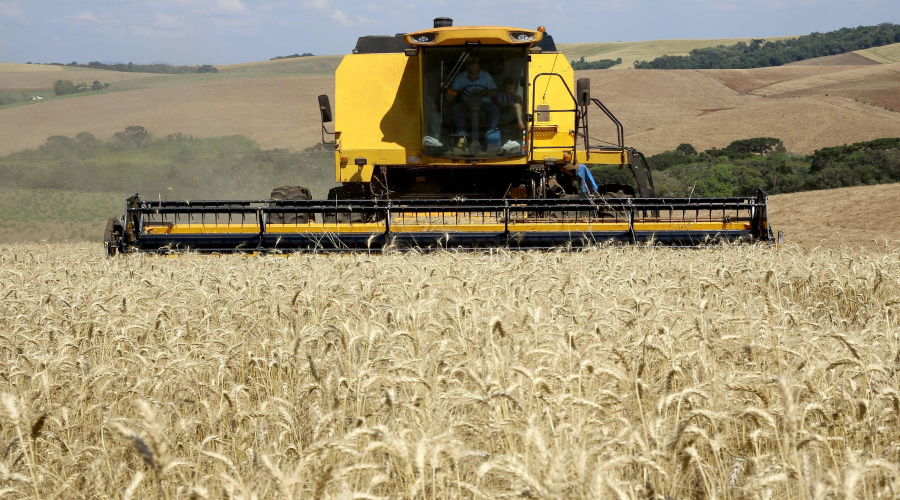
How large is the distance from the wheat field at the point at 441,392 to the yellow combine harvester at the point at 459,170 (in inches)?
110

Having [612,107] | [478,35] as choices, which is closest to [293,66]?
[612,107]

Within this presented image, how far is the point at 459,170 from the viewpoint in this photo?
424 inches

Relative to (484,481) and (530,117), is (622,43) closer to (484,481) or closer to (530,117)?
(530,117)

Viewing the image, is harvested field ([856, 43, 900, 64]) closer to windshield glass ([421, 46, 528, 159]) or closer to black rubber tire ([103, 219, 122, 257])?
windshield glass ([421, 46, 528, 159])

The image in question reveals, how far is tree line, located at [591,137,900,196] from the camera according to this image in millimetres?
Answer: 25516

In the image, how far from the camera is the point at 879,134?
41.7 meters

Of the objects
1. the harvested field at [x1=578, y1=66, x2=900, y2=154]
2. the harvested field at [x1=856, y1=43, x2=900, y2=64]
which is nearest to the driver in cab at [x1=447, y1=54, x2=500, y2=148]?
the harvested field at [x1=578, y1=66, x2=900, y2=154]

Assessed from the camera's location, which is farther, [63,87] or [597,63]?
[597,63]

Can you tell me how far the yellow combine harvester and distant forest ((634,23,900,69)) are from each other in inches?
2930

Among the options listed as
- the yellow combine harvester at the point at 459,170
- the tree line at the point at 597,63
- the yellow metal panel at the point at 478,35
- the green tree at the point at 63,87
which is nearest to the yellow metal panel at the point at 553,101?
the yellow combine harvester at the point at 459,170

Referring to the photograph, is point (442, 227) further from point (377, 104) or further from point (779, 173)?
point (779, 173)

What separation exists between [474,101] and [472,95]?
0.07 m

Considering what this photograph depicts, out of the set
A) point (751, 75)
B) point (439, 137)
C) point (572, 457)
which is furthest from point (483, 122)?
point (751, 75)

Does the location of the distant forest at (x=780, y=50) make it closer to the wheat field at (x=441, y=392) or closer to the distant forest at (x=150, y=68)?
the distant forest at (x=150, y=68)
